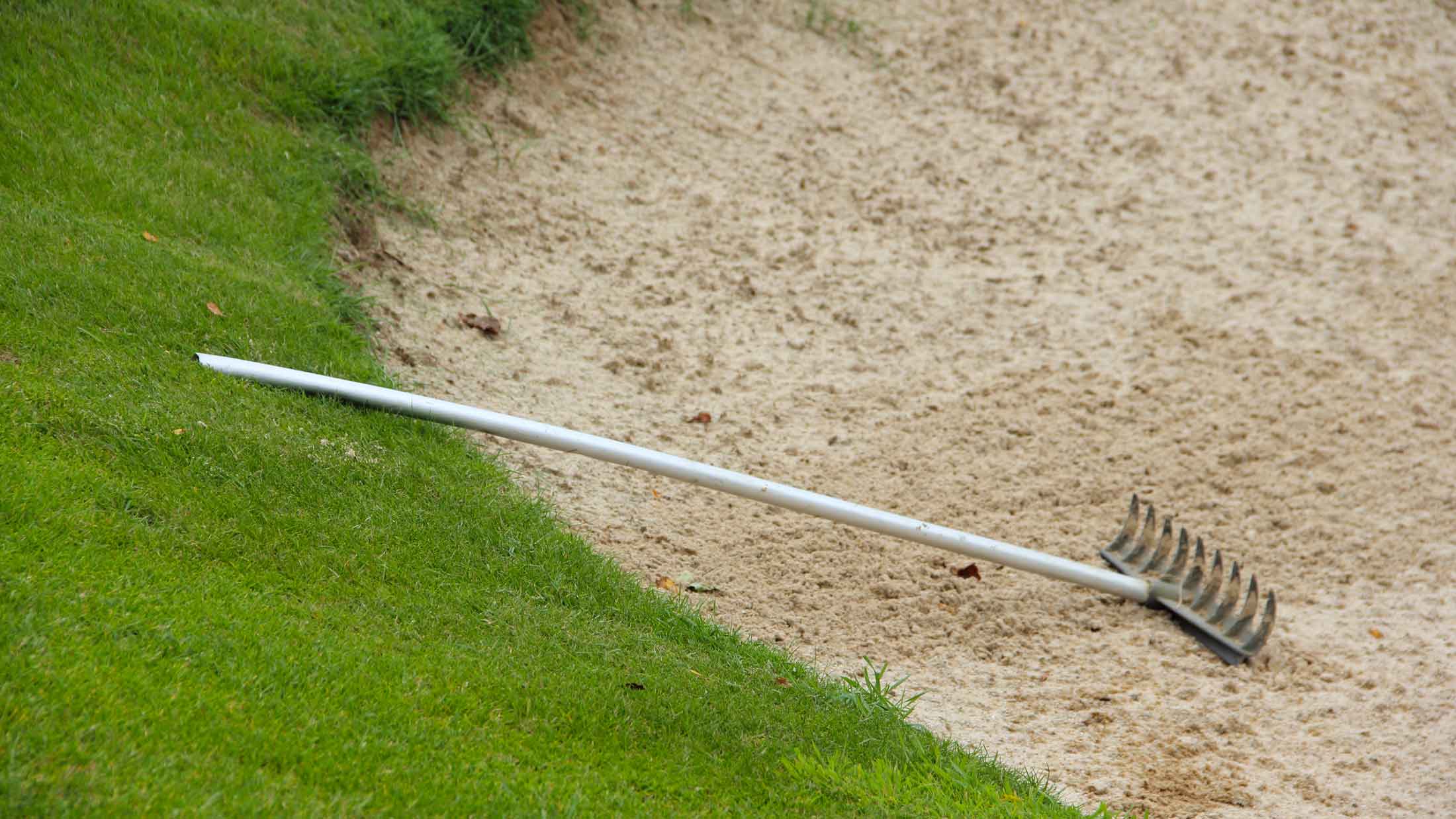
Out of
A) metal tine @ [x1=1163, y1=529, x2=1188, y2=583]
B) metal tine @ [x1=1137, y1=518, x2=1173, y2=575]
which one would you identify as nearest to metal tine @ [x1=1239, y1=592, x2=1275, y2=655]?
metal tine @ [x1=1163, y1=529, x2=1188, y2=583]

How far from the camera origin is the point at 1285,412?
6273 millimetres

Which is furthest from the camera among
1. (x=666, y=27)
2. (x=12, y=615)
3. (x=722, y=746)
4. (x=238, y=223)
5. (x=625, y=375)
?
(x=666, y=27)

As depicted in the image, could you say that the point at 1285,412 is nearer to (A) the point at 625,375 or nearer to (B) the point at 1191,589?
(B) the point at 1191,589

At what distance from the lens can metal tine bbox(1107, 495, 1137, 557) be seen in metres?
5.19

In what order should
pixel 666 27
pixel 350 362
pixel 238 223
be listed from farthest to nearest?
1. pixel 666 27
2. pixel 238 223
3. pixel 350 362

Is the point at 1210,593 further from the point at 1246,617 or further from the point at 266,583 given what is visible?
the point at 266,583

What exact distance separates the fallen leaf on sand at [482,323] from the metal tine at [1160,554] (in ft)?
10.7

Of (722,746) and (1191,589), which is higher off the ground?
(1191,589)

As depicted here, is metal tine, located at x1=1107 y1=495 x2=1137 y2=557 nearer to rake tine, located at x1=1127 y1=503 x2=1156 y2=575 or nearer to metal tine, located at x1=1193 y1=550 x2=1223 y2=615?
rake tine, located at x1=1127 y1=503 x2=1156 y2=575

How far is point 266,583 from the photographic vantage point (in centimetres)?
331

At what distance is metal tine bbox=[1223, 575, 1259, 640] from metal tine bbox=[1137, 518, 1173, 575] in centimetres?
46

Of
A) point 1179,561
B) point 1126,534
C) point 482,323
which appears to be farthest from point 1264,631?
point 482,323

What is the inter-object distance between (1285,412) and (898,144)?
10.9 feet

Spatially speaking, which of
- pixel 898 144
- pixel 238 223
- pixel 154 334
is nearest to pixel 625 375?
pixel 238 223
